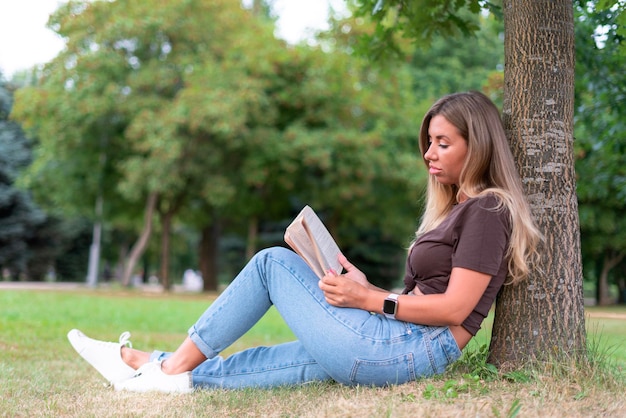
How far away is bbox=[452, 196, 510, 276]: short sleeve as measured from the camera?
3.21 meters

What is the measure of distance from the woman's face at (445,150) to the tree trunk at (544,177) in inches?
18.8

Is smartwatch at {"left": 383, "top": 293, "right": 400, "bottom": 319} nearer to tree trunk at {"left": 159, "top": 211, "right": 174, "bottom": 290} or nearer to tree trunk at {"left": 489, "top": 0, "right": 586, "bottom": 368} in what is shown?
tree trunk at {"left": 489, "top": 0, "right": 586, "bottom": 368}

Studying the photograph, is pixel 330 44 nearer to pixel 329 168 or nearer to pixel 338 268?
pixel 329 168

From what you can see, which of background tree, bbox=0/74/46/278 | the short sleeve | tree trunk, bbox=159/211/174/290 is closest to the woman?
the short sleeve

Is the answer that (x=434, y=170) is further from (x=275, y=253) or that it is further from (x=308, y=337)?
(x=308, y=337)

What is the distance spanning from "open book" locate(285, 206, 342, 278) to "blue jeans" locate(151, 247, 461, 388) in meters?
0.14

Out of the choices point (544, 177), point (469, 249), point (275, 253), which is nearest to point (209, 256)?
point (275, 253)

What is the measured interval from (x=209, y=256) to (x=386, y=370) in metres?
24.5

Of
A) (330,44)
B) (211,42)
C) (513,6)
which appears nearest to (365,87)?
(330,44)

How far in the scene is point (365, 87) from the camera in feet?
78.9

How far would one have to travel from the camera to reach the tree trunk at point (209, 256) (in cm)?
2706

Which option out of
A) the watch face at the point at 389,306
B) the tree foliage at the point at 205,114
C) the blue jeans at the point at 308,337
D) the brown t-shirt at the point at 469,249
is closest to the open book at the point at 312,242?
the blue jeans at the point at 308,337

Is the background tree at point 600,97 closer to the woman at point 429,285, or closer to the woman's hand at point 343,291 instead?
the woman at point 429,285

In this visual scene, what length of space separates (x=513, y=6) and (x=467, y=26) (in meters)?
1.61
